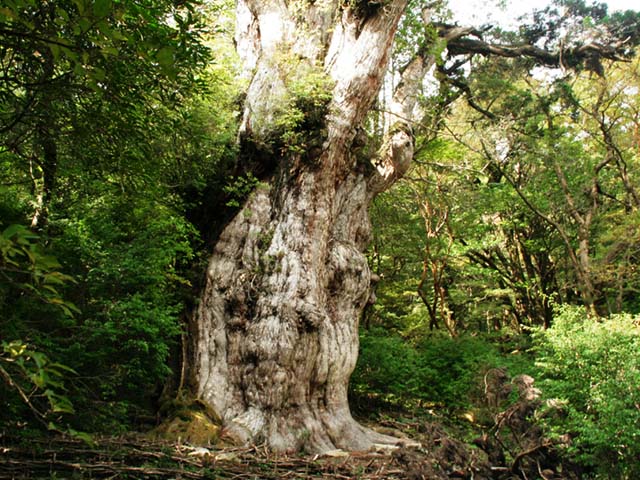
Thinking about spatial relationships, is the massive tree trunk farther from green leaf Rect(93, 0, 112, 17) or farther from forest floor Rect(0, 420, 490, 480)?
green leaf Rect(93, 0, 112, 17)

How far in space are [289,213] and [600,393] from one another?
4578 millimetres

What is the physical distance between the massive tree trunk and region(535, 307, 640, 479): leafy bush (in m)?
2.53

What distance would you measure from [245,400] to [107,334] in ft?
6.64

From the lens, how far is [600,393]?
5.14 meters

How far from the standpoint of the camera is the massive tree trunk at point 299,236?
20.3 feet

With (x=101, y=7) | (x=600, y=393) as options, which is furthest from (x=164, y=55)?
(x=600, y=393)

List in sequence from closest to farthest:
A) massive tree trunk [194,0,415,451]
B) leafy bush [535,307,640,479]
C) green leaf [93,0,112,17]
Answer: green leaf [93,0,112,17] → leafy bush [535,307,640,479] → massive tree trunk [194,0,415,451]

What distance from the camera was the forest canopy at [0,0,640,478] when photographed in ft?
10.9

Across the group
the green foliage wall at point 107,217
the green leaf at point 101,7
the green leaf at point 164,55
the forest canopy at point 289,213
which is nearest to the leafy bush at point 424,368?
the forest canopy at point 289,213

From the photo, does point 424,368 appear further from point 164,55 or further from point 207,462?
point 164,55

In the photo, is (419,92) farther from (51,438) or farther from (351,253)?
(51,438)

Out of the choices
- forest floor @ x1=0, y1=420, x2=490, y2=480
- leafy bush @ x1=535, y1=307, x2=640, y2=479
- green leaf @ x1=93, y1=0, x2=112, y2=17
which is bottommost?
forest floor @ x1=0, y1=420, x2=490, y2=480

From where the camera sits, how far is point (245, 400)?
20.0 ft

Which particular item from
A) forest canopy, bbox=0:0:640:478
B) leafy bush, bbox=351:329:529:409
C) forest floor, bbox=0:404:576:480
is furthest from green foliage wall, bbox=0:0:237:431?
leafy bush, bbox=351:329:529:409
